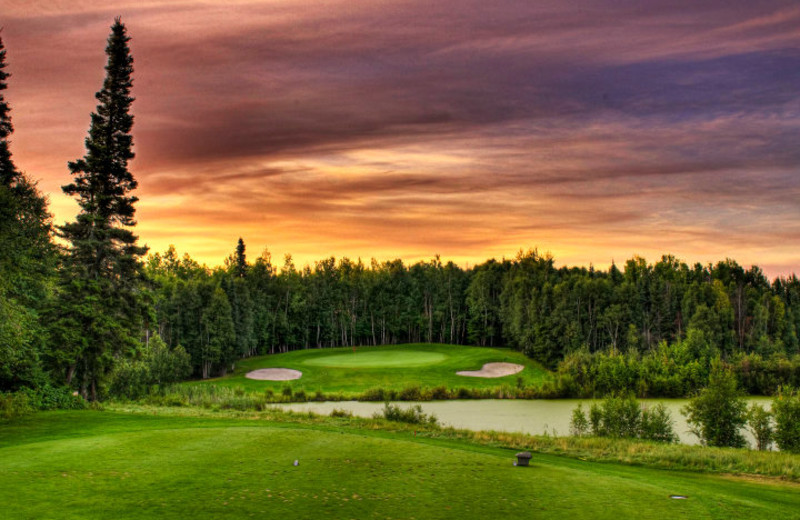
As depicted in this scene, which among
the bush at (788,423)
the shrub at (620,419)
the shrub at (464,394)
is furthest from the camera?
the shrub at (464,394)

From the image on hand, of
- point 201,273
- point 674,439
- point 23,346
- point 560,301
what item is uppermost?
point 201,273

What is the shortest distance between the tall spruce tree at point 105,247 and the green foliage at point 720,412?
33.5 metres

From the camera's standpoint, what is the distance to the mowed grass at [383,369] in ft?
212

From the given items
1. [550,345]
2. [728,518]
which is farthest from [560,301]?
[728,518]

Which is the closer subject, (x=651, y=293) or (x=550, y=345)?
(x=550, y=345)

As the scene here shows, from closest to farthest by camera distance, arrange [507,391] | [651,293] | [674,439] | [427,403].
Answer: [674,439], [427,403], [507,391], [651,293]

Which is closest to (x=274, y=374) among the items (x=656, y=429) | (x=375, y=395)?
(x=375, y=395)

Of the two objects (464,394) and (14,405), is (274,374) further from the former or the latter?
(14,405)

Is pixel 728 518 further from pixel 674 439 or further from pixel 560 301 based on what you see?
pixel 560 301

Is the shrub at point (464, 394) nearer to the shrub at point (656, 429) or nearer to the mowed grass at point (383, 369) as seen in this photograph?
the mowed grass at point (383, 369)

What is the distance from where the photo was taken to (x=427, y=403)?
5162 cm

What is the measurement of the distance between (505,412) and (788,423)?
20.4m

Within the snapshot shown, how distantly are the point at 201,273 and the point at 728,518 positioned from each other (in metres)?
117

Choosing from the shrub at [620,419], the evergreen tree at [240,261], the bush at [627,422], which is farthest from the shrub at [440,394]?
the evergreen tree at [240,261]
